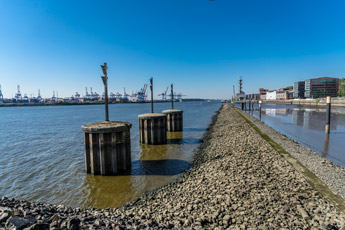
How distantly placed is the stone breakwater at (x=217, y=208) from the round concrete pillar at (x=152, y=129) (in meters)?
7.91

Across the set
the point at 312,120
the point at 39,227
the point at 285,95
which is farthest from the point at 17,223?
the point at 285,95

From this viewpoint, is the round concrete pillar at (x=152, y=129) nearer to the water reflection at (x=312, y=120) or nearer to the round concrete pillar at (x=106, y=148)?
the round concrete pillar at (x=106, y=148)

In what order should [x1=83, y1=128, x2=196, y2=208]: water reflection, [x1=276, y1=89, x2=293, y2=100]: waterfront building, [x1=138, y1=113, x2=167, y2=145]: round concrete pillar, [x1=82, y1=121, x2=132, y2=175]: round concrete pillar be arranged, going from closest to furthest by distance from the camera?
[x1=83, y1=128, x2=196, y2=208]: water reflection
[x1=82, y1=121, x2=132, y2=175]: round concrete pillar
[x1=138, y1=113, x2=167, y2=145]: round concrete pillar
[x1=276, y1=89, x2=293, y2=100]: waterfront building

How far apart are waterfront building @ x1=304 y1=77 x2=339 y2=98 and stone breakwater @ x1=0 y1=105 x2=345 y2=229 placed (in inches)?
6386

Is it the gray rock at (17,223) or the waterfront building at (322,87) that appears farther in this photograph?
the waterfront building at (322,87)

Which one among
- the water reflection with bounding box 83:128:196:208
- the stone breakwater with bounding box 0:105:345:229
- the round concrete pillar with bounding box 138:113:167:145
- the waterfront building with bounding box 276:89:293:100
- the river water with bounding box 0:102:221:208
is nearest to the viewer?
the stone breakwater with bounding box 0:105:345:229

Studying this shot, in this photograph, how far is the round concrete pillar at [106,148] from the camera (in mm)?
8297

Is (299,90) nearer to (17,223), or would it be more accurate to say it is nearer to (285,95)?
(285,95)

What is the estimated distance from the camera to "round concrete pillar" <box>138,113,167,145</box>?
15.1m

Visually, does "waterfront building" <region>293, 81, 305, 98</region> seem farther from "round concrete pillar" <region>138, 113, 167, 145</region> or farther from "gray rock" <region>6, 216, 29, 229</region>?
"gray rock" <region>6, 216, 29, 229</region>

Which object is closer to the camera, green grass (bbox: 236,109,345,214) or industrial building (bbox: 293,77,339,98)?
green grass (bbox: 236,109,345,214)

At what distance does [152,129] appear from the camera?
15.2m

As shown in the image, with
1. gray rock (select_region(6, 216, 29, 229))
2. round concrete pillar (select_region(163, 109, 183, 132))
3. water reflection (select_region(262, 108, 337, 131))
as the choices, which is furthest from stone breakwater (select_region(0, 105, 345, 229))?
water reflection (select_region(262, 108, 337, 131))

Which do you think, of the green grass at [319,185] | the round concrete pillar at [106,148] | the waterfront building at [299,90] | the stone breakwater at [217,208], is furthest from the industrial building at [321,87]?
the round concrete pillar at [106,148]
